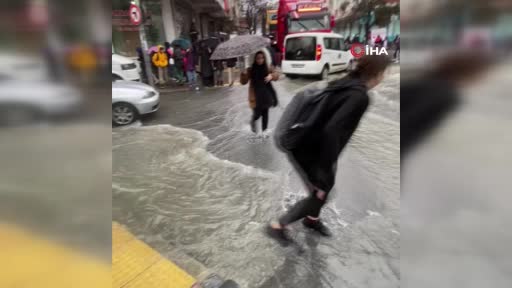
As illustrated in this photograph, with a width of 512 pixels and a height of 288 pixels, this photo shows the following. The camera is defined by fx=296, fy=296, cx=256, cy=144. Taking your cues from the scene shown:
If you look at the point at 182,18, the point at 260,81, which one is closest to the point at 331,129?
the point at 260,81

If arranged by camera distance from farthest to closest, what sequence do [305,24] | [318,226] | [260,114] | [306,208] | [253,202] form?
[305,24] → [260,114] → [253,202] → [318,226] → [306,208]

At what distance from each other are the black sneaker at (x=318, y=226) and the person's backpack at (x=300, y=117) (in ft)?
2.81

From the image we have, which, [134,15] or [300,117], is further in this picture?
[134,15]

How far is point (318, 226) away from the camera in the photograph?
2.57 metres

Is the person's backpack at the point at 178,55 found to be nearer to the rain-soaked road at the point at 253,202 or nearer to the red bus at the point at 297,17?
the red bus at the point at 297,17

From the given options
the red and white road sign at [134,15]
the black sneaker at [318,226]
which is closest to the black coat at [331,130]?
the black sneaker at [318,226]

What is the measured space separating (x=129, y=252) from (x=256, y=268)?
999mm

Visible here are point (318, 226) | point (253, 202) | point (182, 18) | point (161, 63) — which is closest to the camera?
point (318, 226)

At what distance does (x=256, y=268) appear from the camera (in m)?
2.22

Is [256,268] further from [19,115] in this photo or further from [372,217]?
[19,115]

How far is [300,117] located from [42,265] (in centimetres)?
150

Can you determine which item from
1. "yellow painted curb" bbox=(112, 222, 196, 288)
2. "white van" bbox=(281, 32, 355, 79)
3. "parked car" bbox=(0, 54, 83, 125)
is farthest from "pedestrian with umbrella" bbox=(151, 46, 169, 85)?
"parked car" bbox=(0, 54, 83, 125)

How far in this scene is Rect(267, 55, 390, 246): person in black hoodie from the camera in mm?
1745

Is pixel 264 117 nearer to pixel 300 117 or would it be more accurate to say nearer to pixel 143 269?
pixel 300 117
